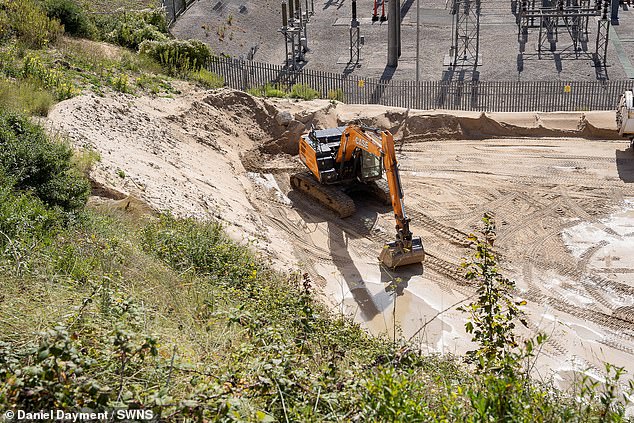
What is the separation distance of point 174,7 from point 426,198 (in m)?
26.3

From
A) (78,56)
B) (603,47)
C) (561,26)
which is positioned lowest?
(603,47)

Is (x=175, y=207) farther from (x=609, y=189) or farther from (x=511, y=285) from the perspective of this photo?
(x=609, y=189)

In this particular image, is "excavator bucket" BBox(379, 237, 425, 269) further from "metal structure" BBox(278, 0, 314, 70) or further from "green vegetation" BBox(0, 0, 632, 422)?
"metal structure" BBox(278, 0, 314, 70)

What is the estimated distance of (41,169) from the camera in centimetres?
1347

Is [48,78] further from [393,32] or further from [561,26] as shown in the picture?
[561,26]

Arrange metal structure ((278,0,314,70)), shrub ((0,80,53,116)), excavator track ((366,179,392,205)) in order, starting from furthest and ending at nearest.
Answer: metal structure ((278,0,314,70)), excavator track ((366,179,392,205)), shrub ((0,80,53,116))

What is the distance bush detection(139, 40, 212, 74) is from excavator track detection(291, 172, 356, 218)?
28.8 ft

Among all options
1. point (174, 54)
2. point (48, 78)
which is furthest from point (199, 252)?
point (174, 54)

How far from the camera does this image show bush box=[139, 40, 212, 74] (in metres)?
27.1

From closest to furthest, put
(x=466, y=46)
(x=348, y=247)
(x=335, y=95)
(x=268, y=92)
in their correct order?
(x=348, y=247), (x=268, y=92), (x=335, y=95), (x=466, y=46)

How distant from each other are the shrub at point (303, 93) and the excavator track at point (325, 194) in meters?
6.55

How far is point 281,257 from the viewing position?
627 inches

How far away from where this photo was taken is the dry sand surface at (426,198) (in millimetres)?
14891

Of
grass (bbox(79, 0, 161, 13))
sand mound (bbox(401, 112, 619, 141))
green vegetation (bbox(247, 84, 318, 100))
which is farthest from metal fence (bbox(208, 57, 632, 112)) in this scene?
grass (bbox(79, 0, 161, 13))
